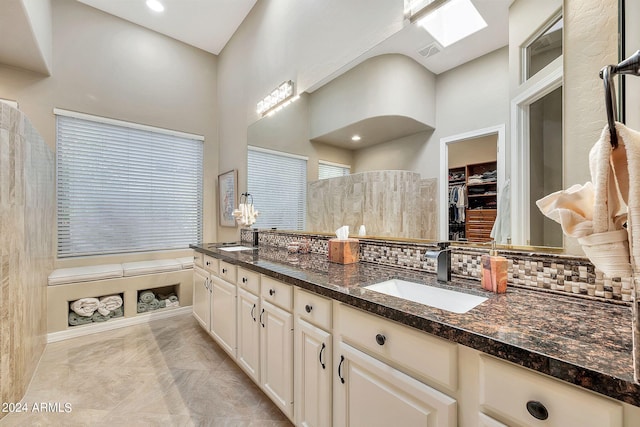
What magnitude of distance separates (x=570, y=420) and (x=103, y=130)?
14.2ft

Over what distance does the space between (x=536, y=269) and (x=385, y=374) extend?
2.38ft

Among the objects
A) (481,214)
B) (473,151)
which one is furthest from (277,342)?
(473,151)

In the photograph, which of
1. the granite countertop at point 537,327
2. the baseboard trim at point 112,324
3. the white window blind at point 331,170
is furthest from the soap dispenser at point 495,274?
the baseboard trim at point 112,324

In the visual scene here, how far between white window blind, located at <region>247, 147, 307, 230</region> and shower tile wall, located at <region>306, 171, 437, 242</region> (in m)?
0.24

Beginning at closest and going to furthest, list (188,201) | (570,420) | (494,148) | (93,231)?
(570,420)
(494,148)
(93,231)
(188,201)

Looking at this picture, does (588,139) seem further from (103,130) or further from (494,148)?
(103,130)

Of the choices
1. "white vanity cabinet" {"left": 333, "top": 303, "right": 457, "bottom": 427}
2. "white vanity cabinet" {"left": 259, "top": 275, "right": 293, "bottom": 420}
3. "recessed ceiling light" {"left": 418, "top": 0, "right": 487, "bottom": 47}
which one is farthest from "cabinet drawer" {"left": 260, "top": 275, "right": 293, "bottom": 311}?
"recessed ceiling light" {"left": 418, "top": 0, "right": 487, "bottom": 47}

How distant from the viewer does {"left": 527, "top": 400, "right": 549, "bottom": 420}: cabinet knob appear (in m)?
0.59

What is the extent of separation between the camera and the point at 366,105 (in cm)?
176

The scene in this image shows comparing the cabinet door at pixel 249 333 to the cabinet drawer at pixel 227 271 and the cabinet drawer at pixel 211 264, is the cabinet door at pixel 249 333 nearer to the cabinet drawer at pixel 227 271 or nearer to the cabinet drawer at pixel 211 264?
the cabinet drawer at pixel 227 271

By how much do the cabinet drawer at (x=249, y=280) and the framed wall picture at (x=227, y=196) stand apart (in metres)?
1.71

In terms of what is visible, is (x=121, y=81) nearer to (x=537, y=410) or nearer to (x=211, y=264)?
(x=211, y=264)

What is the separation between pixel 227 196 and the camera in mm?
3664

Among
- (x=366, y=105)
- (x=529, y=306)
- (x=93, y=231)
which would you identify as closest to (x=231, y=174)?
(x=93, y=231)
